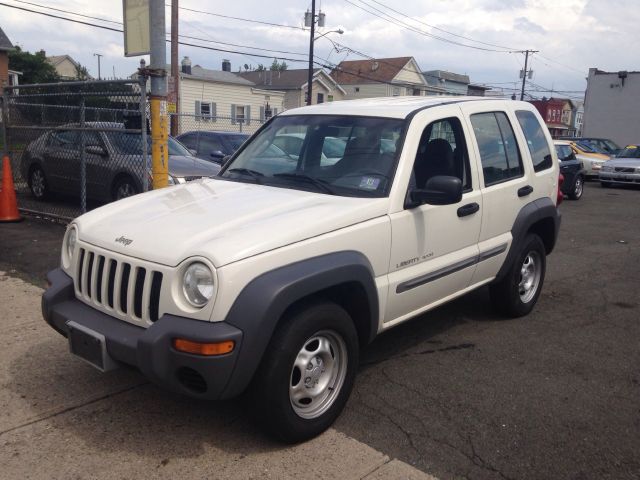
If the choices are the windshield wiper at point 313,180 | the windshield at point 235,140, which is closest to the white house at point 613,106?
the windshield at point 235,140

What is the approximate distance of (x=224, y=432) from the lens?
349 centimetres

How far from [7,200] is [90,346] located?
7.11 metres

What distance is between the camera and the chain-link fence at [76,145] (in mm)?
8461

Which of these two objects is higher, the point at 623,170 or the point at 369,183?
the point at 369,183

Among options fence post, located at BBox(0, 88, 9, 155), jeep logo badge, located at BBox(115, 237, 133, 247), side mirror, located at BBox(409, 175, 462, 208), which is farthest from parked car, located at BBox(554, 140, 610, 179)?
jeep logo badge, located at BBox(115, 237, 133, 247)

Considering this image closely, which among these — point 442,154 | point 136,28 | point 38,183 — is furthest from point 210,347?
point 38,183

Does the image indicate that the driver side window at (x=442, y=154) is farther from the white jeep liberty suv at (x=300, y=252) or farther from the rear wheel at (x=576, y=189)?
the rear wheel at (x=576, y=189)

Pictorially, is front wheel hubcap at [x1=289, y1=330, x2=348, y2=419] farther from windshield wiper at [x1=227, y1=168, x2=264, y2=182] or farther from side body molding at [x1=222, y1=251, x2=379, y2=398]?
windshield wiper at [x1=227, y1=168, x2=264, y2=182]

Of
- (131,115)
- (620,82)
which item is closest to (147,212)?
(131,115)

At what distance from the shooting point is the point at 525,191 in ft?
16.9

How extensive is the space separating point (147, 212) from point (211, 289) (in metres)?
1.05

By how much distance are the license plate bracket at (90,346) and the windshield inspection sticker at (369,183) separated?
1.80 meters

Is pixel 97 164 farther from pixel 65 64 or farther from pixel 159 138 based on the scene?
pixel 65 64

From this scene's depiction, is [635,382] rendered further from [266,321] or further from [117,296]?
[117,296]
